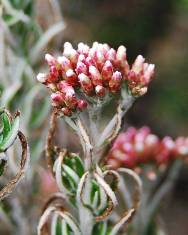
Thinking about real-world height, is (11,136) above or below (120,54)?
below

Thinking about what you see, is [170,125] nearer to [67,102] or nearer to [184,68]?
[184,68]

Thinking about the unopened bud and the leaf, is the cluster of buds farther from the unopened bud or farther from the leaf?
the leaf

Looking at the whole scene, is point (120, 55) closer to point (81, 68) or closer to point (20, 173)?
point (81, 68)

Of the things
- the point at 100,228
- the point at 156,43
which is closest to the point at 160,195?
the point at 100,228

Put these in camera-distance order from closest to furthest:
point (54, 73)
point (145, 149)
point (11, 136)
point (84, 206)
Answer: point (11, 136) → point (54, 73) → point (84, 206) → point (145, 149)

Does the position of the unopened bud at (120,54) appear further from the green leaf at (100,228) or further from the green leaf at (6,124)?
the green leaf at (100,228)

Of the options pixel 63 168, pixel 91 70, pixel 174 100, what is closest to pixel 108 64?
pixel 91 70

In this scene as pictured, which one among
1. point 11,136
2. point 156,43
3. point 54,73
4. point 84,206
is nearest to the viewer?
point 11,136

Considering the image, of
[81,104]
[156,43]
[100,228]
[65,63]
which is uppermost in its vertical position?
[156,43]
